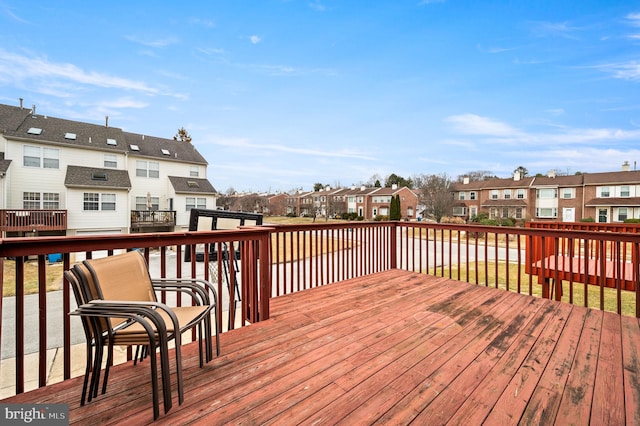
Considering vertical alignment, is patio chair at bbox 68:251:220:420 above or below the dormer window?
below

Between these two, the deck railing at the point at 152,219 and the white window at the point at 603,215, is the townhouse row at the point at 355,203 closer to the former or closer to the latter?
the white window at the point at 603,215

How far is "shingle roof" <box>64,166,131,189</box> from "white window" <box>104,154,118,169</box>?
0.41 meters

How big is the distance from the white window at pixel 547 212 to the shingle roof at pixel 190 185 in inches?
1279

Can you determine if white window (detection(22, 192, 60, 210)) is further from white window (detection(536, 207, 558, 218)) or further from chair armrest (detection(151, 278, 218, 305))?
white window (detection(536, 207, 558, 218))

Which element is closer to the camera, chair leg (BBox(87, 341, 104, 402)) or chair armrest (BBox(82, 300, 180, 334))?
chair armrest (BBox(82, 300, 180, 334))

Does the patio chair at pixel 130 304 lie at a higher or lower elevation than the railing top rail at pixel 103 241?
lower

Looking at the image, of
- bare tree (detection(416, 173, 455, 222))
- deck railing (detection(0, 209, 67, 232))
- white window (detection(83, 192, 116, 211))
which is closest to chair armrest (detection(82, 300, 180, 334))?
deck railing (detection(0, 209, 67, 232))

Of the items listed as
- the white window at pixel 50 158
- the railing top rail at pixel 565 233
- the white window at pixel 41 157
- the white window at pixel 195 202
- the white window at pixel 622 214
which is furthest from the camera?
the white window at pixel 622 214

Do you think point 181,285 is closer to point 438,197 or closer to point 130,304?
point 130,304

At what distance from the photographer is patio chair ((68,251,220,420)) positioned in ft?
4.75

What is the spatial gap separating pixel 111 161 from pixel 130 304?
2084 centimetres

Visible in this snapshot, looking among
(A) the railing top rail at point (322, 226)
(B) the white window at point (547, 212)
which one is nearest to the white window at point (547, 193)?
(B) the white window at point (547, 212)

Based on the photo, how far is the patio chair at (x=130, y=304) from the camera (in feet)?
4.75

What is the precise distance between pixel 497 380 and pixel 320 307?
5.88ft
